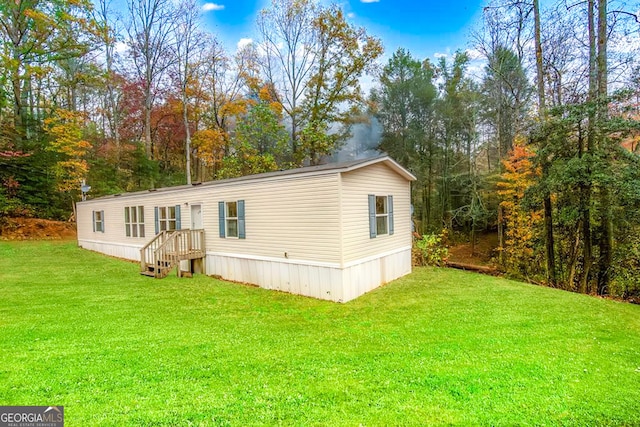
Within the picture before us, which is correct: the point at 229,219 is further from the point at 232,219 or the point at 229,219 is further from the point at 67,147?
the point at 67,147

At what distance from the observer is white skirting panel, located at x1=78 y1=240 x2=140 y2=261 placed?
12158 mm

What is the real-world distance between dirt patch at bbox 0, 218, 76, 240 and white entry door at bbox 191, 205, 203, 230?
13.3 m

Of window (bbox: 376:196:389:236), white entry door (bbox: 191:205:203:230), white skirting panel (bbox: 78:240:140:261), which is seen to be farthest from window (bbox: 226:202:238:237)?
white skirting panel (bbox: 78:240:140:261)

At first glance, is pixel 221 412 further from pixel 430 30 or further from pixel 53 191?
pixel 53 191

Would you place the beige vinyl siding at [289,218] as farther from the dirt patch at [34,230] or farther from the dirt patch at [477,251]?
the dirt patch at [34,230]

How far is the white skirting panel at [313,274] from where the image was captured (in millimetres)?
7004

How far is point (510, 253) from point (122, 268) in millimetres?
15472

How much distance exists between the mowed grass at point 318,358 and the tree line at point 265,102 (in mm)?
7617

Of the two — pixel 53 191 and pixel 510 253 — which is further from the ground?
pixel 53 191

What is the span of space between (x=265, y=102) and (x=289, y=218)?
13.3 metres

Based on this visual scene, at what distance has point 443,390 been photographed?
3.33 meters

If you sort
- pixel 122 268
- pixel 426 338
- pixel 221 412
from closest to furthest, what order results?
pixel 221 412 → pixel 426 338 → pixel 122 268

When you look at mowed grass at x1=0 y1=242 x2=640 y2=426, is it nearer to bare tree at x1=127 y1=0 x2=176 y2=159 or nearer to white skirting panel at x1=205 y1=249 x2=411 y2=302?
white skirting panel at x1=205 y1=249 x2=411 y2=302

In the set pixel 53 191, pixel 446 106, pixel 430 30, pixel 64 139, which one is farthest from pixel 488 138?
pixel 53 191
